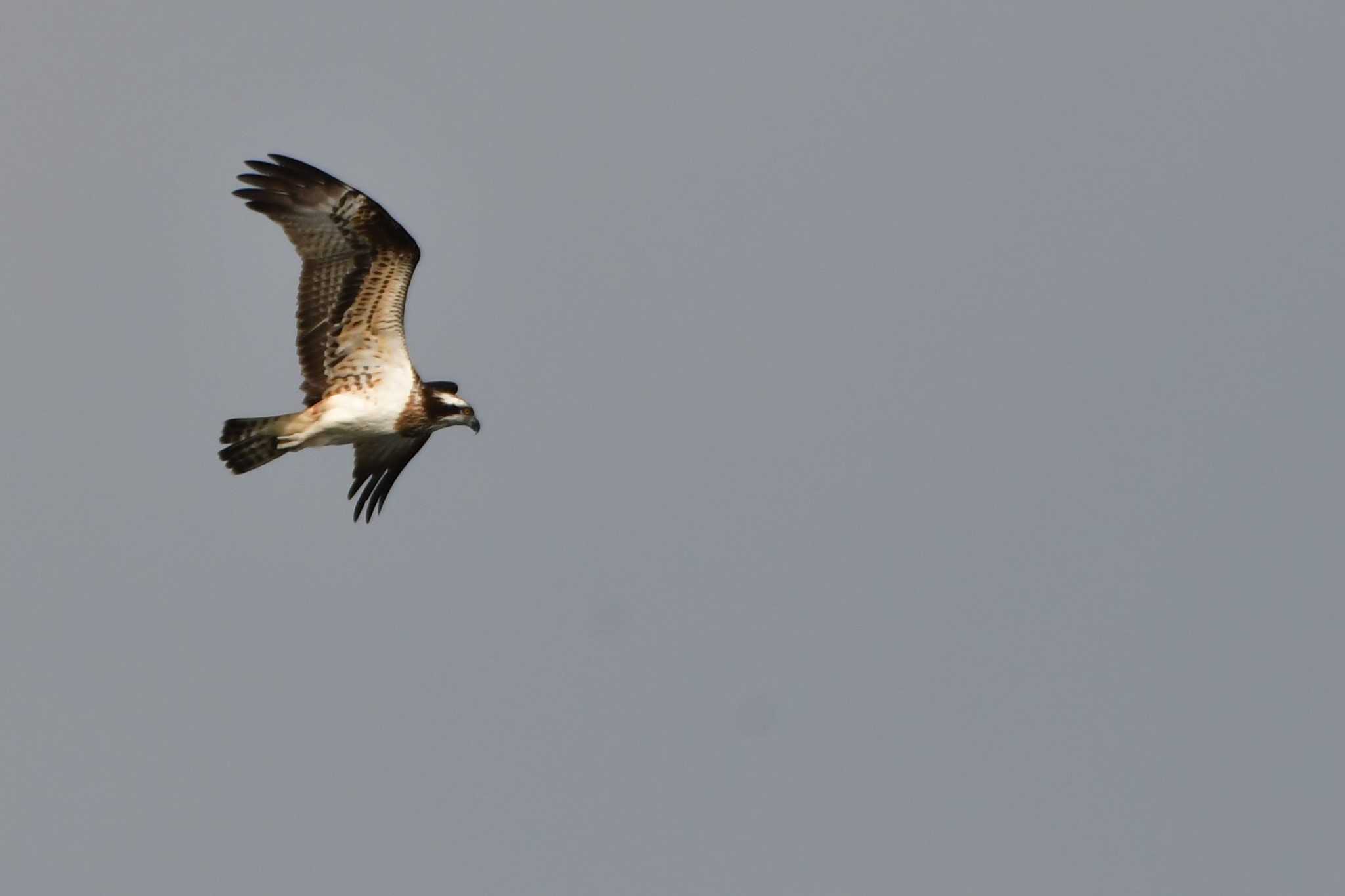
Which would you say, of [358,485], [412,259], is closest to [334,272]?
[412,259]

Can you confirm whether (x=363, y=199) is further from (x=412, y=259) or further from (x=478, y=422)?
(x=478, y=422)

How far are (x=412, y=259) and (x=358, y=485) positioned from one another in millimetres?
3569

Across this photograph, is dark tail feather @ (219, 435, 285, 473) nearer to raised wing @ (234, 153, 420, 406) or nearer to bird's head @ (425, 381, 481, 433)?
raised wing @ (234, 153, 420, 406)

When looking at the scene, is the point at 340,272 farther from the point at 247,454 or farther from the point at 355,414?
the point at 247,454

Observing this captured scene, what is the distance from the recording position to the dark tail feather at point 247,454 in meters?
31.3

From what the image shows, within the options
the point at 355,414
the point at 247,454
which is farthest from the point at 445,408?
the point at 247,454

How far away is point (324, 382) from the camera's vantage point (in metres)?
31.1

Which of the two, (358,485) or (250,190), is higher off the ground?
(250,190)

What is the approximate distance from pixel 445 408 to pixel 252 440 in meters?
2.12

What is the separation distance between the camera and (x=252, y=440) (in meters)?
31.3

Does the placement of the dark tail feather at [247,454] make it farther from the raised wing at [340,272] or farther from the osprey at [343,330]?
the raised wing at [340,272]

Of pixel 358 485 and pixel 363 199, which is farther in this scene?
pixel 358 485

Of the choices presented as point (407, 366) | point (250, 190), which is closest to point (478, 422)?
point (407, 366)

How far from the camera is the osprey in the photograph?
30359mm
